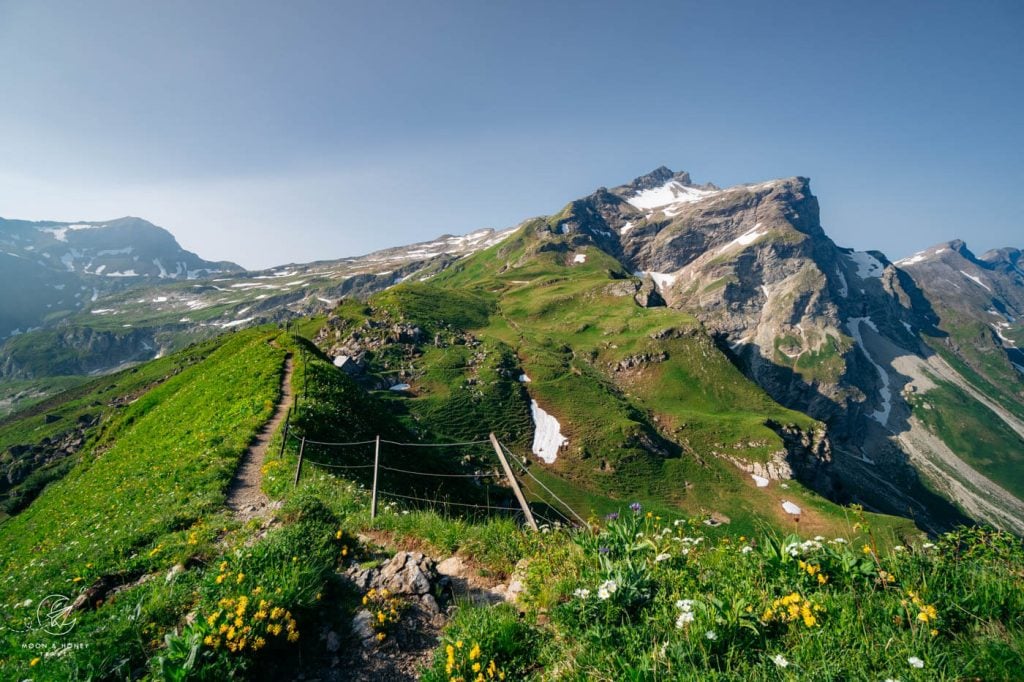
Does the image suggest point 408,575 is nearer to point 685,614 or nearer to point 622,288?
point 685,614

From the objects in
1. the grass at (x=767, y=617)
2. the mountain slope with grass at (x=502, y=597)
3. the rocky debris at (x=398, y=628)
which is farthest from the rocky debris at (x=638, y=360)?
the grass at (x=767, y=617)

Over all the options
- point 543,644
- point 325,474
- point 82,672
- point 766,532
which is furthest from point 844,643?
point 325,474

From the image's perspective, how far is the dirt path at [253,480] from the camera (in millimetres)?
14377

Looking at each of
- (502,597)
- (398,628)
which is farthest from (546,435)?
(398,628)

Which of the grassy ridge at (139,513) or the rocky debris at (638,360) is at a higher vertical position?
the grassy ridge at (139,513)

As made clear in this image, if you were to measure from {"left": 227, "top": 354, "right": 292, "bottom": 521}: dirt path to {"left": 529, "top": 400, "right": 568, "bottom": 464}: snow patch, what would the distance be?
68226mm

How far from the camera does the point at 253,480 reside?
1773 cm

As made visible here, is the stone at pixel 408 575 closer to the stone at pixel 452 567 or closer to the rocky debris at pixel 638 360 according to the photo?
the stone at pixel 452 567

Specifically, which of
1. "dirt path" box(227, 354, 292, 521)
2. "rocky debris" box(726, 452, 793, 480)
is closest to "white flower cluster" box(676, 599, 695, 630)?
"dirt path" box(227, 354, 292, 521)

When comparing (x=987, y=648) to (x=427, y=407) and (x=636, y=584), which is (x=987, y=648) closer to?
(x=636, y=584)

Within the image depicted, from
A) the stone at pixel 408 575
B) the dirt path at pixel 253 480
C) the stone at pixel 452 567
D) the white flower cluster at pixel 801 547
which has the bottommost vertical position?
the dirt path at pixel 253 480

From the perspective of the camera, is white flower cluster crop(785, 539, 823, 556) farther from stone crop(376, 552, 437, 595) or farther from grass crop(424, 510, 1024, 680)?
stone crop(376, 552, 437, 595)

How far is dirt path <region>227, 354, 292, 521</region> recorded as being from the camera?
47.2 ft

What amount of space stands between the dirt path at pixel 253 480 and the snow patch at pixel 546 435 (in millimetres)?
68226
